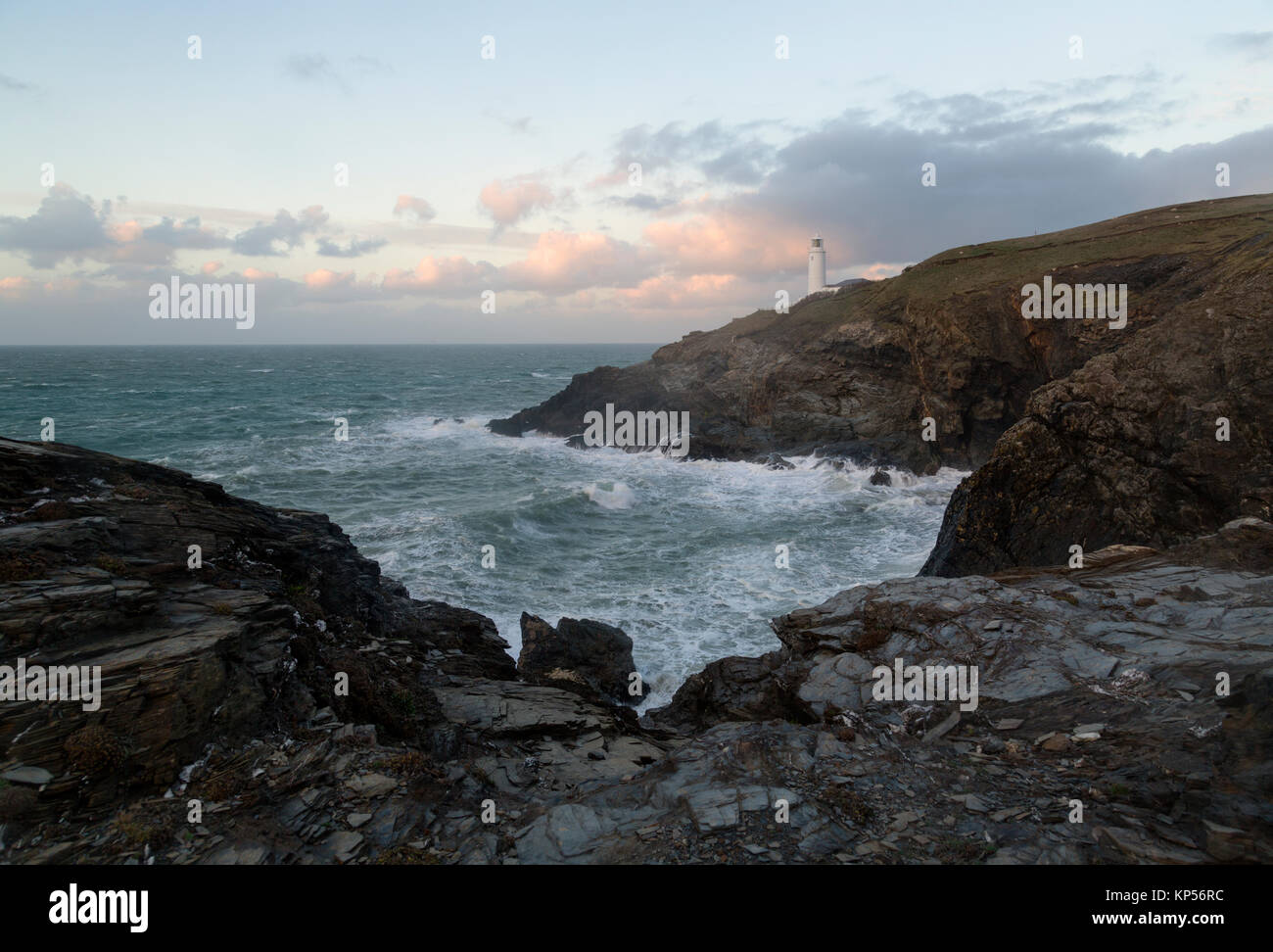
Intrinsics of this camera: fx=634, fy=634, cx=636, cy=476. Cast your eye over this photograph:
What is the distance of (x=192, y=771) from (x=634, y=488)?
101 ft

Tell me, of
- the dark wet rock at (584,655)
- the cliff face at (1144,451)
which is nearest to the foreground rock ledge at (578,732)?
the dark wet rock at (584,655)

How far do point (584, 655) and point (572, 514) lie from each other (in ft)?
52.8

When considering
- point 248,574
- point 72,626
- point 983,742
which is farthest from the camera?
point 248,574

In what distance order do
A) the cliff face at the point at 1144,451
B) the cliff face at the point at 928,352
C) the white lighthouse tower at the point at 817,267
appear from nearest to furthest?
the cliff face at the point at 1144,451 < the cliff face at the point at 928,352 < the white lighthouse tower at the point at 817,267

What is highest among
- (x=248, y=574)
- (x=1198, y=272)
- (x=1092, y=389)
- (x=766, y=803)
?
(x=1198, y=272)

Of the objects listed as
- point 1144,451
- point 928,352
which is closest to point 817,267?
point 928,352

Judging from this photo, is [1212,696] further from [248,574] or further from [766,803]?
[248,574]

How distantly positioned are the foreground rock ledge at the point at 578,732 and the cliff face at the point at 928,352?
19434mm

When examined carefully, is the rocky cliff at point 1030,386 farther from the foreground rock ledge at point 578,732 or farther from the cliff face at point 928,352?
the foreground rock ledge at point 578,732

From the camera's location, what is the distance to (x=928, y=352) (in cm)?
3884

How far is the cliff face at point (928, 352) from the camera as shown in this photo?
29.6 m

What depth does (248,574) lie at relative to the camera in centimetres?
1106

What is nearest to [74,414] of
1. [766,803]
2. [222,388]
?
[222,388]

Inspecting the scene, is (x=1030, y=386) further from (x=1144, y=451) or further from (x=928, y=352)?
(x=1144, y=451)
